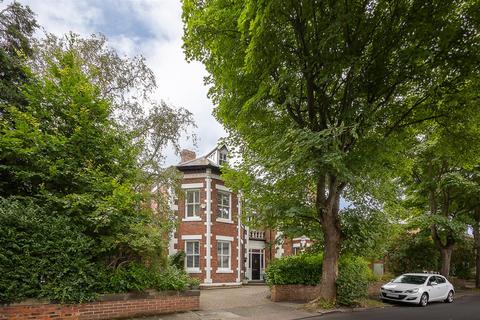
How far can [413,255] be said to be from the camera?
27906 millimetres

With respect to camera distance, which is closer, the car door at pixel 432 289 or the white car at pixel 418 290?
the white car at pixel 418 290

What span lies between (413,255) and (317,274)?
46.8ft

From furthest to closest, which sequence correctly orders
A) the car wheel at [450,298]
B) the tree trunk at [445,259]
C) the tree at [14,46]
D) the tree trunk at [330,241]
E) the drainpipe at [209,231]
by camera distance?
1. the tree trunk at [445,259]
2. the drainpipe at [209,231]
3. the car wheel at [450,298]
4. the tree trunk at [330,241]
5. the tree at [14,46]

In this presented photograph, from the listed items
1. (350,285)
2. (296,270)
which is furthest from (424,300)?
(296,270)

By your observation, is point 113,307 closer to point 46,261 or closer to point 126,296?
point 126,296

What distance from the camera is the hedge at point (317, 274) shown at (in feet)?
48.1

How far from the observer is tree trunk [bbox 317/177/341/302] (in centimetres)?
1430

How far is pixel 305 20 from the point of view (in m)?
11.5

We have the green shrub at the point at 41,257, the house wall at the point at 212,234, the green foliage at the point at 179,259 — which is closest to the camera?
the green shrub at the point at 41,257

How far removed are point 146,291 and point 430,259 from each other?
24337 millimetres

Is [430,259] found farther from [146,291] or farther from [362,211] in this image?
[146,291]

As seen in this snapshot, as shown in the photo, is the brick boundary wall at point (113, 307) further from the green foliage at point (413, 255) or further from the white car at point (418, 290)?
the green foliage at point (413, 255)

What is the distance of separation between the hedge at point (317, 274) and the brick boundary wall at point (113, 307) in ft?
17.5

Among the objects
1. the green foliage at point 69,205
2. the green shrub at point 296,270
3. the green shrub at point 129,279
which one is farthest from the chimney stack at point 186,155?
the green shrub at point 129,279
